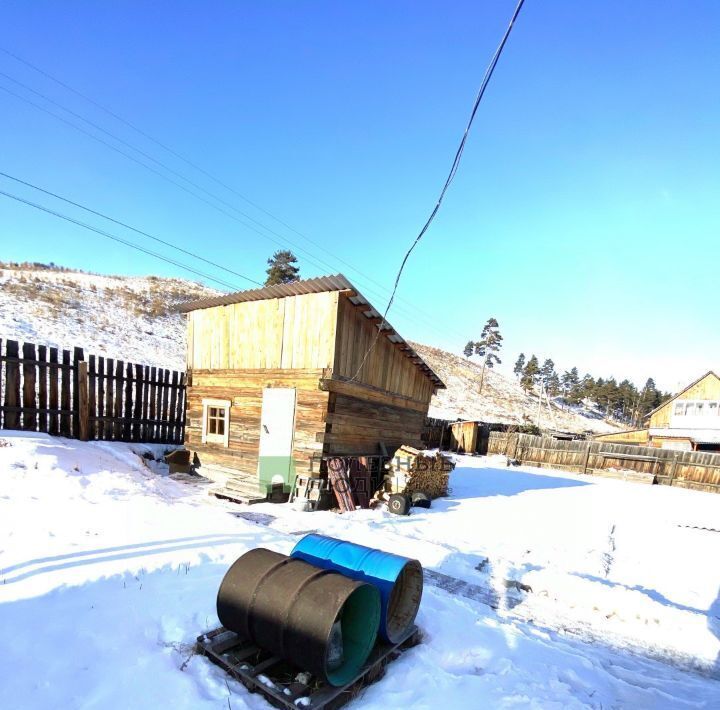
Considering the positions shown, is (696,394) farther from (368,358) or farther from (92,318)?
(92,318)

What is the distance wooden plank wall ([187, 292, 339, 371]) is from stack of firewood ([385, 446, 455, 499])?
4.08 m

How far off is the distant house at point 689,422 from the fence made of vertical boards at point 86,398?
3727 cm

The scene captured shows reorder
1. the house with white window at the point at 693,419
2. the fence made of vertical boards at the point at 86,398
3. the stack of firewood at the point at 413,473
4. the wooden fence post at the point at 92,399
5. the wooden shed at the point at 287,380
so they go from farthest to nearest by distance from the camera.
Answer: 1. the house with white window at the point at 693,419
2. the stack of firewood at the point at 413,473
3. the wooden fence post at the point at 92,399
4. the wooden shed at the point at 287,380
5. the fence made of vertical boards at the point at 86,398

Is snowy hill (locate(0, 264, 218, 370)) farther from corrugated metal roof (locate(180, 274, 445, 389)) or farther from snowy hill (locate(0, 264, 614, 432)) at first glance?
corrugated metal roof (locate(180, 274, 445, 389))

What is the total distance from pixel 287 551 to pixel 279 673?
260 centimetres

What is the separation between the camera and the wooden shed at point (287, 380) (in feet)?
33.4

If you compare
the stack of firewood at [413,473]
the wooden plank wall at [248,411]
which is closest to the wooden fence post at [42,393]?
the wooden plank wall at [248,411]

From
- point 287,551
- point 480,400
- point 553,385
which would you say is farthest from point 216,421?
point 553,385

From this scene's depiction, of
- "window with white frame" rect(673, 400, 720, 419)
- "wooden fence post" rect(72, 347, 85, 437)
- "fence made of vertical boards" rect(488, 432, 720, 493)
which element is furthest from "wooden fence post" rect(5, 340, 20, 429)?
"window with white frame" rect(673, 400, 720, 419)

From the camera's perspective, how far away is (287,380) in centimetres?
1079

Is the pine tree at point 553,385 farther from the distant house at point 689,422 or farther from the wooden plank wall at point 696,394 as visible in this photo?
the distant house at point 689,422

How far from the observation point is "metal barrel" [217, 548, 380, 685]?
2961 mm

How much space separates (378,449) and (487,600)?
7198 mm

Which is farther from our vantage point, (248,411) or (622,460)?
(622,460)
